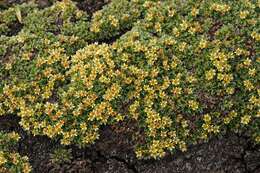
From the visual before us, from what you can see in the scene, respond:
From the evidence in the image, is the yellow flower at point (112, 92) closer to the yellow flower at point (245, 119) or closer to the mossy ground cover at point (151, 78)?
the mossy ground cover at point (151, 78)

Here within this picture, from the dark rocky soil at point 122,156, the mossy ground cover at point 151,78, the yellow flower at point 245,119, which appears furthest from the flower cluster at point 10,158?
the yellow flower at point 245,119

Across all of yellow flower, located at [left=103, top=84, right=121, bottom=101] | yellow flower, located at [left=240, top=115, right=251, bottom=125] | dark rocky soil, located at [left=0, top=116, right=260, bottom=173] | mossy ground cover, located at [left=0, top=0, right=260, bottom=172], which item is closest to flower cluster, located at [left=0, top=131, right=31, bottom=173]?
dark rocky soil, located at [left=0, top=116, right=260, bottom=173]

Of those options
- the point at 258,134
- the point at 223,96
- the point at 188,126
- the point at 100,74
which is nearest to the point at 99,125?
the point at 100,74

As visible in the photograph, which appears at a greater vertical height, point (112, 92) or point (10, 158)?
point (112, 92)

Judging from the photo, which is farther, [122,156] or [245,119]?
[122,156]

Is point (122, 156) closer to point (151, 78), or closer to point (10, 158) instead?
point (151, 78)

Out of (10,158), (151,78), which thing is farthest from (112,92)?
(10,158)
